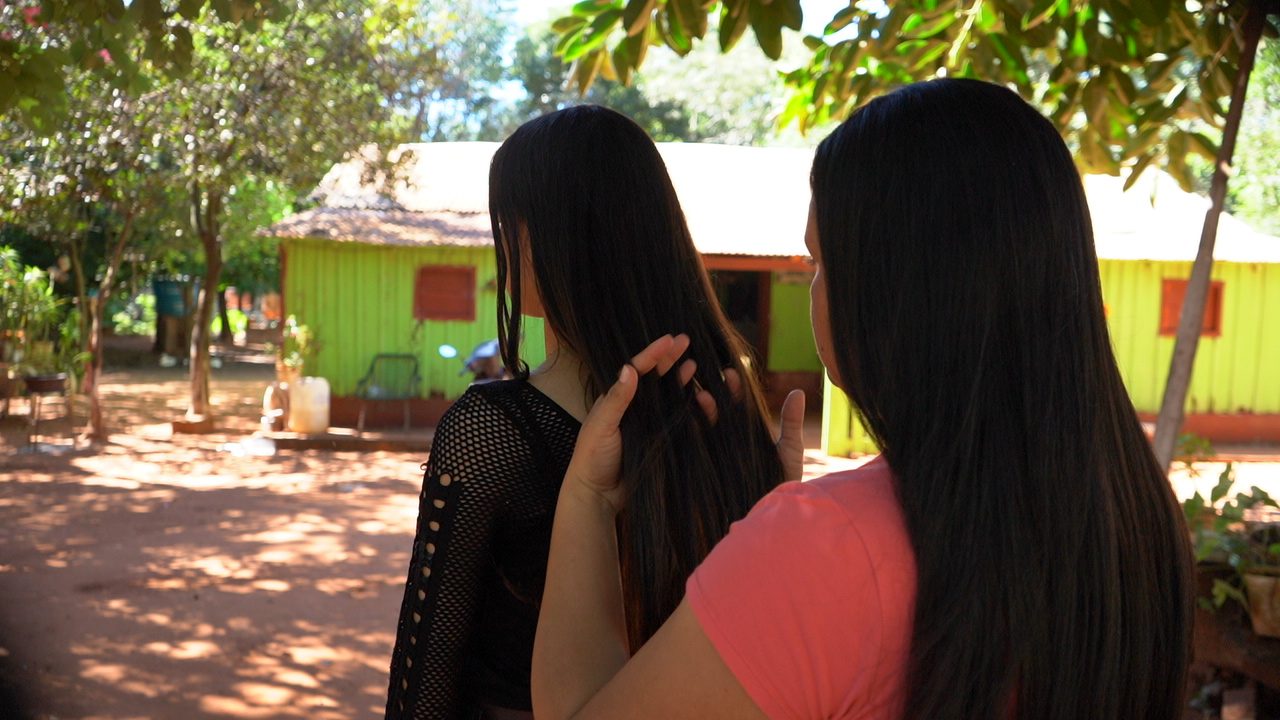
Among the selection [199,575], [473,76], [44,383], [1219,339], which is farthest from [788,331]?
[473,76]

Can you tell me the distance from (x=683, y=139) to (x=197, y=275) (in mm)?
14702

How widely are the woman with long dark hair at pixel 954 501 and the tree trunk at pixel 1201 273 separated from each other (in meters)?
2.92

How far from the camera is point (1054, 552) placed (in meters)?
1.04

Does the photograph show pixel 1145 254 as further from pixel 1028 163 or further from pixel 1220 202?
pixel 1028 163

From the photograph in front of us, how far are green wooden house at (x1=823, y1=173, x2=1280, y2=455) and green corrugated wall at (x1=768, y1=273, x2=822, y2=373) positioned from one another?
2930 mm

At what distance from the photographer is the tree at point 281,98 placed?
12242 mm

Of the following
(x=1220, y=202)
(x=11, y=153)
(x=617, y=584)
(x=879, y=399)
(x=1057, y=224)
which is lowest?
(x=617, y=584)

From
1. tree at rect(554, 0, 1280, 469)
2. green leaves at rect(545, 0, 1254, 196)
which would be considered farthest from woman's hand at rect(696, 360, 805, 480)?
green leaves at rect(545, 0, 1254, 196)

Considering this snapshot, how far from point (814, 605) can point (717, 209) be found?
14.9 metres

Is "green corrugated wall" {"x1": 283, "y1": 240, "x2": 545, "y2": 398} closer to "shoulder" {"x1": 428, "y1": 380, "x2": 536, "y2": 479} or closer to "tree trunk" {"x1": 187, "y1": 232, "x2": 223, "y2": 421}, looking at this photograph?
"tree trunk" {"x1": 187, "y1": 232, "x2": 223, "y2": 421}

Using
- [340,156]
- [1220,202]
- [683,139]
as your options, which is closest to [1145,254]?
[340,156]

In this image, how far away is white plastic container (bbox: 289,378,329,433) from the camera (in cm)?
1417

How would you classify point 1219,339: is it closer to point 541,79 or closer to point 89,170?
point 89,170

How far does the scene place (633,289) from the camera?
1579mm
